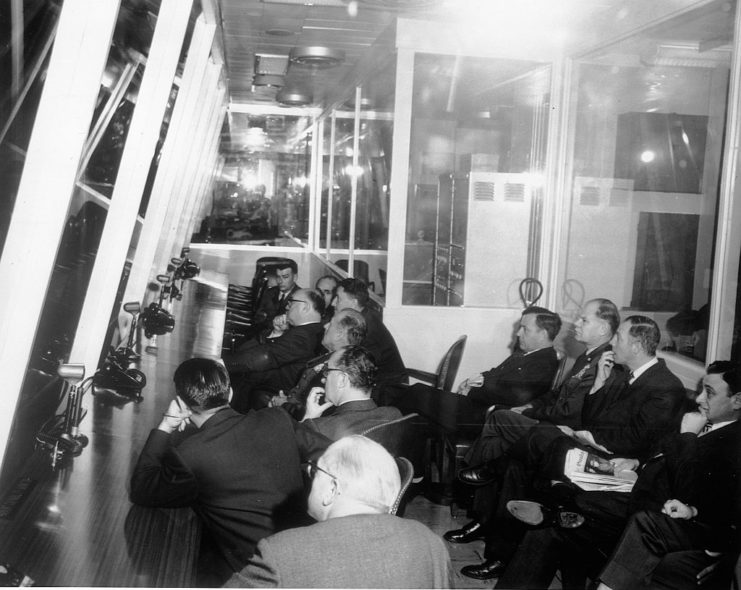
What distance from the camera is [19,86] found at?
82.4 inches

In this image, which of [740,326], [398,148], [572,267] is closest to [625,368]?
[740,326]

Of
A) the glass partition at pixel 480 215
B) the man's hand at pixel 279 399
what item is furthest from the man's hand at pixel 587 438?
the glass partition at pixel 480 215

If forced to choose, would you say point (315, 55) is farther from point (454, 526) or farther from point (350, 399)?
point (350, 399)

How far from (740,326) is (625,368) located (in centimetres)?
57

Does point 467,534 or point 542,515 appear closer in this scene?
point 542,515

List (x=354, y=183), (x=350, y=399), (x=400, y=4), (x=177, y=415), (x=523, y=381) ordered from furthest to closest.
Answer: (x=354, y=183), (x=400, y=4), (x=523, y=381), (x=350, y=399), (x=177, y=415)

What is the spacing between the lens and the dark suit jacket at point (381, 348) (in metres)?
4.75

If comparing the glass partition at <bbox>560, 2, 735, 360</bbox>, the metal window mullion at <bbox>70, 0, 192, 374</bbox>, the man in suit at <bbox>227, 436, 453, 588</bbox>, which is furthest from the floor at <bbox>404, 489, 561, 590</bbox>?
the glass partition at <bbox>560, 2, 735, 360</bbox>

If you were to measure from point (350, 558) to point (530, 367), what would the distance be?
3.14 m

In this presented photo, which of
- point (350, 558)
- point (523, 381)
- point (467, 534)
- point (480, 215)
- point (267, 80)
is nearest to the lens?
point (350, 558)

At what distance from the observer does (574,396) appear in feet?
13.1

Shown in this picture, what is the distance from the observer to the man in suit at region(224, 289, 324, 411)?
4.45 meters

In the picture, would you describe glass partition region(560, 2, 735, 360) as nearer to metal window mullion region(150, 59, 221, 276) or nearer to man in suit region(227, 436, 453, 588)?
metal window mullion region(150, 59, 221, 276)

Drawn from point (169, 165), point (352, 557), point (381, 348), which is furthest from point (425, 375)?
point (352, 557)
